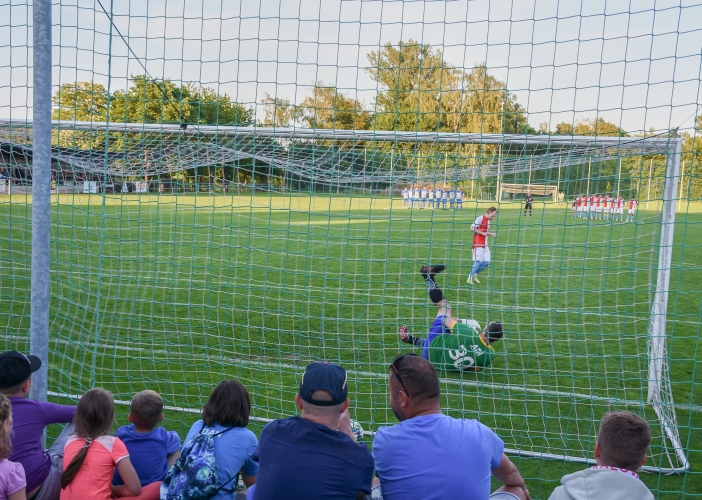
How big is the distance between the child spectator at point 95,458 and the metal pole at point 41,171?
2.79ft

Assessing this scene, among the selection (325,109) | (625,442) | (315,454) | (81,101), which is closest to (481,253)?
(325,109)

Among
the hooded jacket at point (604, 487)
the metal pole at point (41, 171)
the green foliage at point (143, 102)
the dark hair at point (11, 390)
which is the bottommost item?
the dark hair at point (11, 390)

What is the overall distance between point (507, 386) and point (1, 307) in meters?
7.54

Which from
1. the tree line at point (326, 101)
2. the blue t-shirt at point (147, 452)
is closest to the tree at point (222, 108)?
the tree line at point (326, 101)

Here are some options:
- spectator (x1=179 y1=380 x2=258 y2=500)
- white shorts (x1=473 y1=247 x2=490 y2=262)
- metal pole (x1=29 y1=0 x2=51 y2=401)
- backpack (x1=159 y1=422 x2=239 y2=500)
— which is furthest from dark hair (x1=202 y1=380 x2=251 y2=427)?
white shorts (x1=473 y1=247 x2=490 y2=262)

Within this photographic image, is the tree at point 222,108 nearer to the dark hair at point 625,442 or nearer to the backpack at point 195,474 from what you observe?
the backpack at point 195,474

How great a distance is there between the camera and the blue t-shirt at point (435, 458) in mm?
2340

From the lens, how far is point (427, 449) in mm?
2398

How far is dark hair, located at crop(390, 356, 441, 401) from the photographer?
252 cm

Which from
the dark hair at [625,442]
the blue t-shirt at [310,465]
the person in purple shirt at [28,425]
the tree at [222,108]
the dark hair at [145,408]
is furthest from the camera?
the tree at [222,108]

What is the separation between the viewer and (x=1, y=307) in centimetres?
920

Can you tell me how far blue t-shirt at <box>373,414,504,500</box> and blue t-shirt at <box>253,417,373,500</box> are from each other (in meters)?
0.11

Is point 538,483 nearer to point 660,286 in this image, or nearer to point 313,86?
point 660,286

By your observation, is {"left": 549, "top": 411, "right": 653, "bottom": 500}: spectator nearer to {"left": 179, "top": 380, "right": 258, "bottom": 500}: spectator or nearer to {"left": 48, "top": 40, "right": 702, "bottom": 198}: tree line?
{"left": 179, "top": 380, "right": 258, "bottom": 500}: spectator
